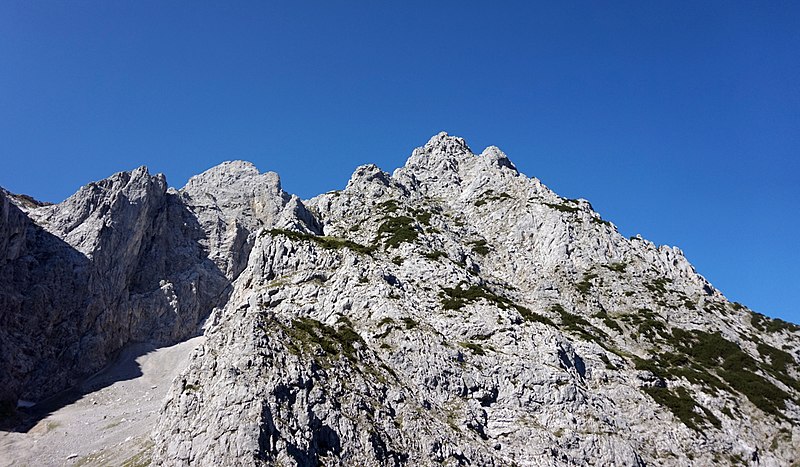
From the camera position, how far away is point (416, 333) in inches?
2689

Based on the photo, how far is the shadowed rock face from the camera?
110 m

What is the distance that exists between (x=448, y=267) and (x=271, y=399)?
4726cm

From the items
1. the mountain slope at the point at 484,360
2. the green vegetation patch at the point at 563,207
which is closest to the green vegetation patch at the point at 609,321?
the mountain slope at the point at 484,360

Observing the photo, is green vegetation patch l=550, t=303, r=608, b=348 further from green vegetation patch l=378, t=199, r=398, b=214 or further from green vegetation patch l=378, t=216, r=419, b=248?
green vegetation patch l=378, t=199, r=398, b=214

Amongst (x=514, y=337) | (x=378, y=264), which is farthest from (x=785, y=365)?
(x=378, y=264)

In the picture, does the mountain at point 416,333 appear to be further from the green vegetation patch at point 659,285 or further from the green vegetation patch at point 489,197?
the green vegetation patch at point 489,197

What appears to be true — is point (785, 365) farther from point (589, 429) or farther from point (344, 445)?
point (344, 445)

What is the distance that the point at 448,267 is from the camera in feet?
296

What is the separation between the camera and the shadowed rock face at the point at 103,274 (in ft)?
361

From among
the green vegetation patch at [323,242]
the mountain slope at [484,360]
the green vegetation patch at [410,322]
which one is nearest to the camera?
the mountain slope at [484,360]

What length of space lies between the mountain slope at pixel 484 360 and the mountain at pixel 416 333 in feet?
0.90

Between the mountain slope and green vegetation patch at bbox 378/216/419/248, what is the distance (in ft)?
1.78

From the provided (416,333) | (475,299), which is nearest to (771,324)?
(475,299)

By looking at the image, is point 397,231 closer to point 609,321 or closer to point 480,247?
point 480,247
